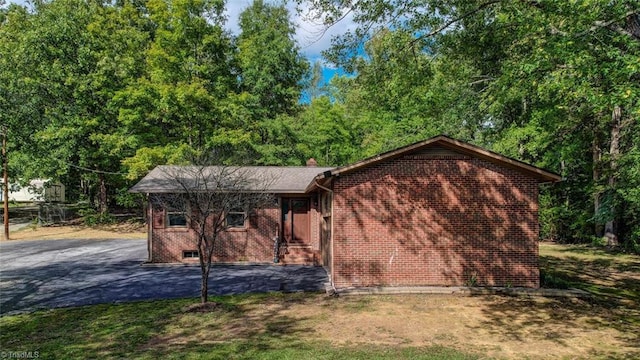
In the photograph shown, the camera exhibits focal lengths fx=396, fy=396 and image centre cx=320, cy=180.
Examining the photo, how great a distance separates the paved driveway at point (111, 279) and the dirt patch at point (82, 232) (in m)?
7.32

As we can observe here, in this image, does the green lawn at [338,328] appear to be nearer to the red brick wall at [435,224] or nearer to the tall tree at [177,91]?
the red brick wall at [435,224]

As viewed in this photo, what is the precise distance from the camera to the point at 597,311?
32.9ft

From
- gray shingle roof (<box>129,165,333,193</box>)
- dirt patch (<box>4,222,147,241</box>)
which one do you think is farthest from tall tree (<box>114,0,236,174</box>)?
gray shingle roof (<box>129,165,333,193</box>)

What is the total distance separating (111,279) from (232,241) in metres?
4.83

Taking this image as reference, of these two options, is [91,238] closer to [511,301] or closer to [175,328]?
[175,328]

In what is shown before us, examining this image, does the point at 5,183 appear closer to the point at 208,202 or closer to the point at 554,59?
the point at 208,202

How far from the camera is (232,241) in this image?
1691 centimetres

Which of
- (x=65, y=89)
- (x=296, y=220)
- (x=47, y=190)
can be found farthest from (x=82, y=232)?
(x=296, y=220)

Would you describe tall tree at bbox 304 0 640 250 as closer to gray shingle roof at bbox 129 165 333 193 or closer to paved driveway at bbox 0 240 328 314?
gray shingle roof at bbox 129 165 333 193

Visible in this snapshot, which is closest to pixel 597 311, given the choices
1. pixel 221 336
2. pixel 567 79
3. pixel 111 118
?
pixel 567 79

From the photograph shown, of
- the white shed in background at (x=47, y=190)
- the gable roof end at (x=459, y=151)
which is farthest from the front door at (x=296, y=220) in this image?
the white shed in background at (x=47, y=190)

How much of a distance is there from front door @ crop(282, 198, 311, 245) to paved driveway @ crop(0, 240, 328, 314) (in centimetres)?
166

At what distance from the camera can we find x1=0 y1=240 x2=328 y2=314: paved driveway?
11.3 meters

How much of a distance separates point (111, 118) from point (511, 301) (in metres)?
28.7
